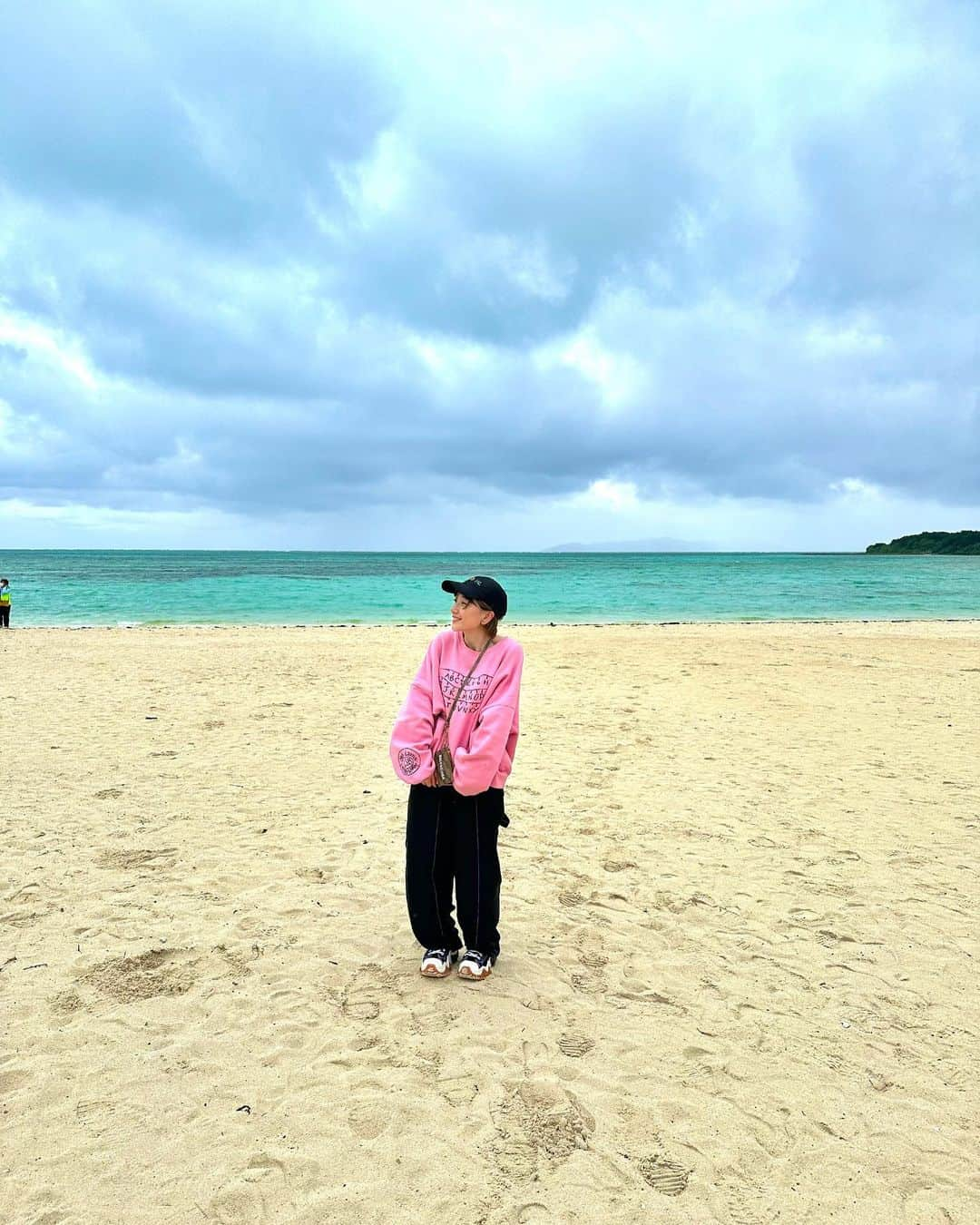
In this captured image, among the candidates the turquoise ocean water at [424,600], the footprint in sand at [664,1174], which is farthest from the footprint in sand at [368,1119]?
the turquoise ocean water at [424,600]

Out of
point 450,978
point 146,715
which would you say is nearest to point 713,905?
point 450,978

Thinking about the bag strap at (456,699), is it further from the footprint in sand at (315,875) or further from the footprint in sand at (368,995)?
the footprint in sand at (315,875)

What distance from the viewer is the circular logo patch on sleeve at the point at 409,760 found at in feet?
11.2

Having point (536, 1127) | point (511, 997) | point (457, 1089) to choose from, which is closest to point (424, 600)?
point (511, 997)

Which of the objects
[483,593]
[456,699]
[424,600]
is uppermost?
[483,593]

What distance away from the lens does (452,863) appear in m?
3.65

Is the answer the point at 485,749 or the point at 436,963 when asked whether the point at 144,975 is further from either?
the point at 485,749

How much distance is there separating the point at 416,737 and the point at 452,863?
0.68m

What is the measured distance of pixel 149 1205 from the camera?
2.45 metres

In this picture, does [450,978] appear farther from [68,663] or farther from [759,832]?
[68,663]

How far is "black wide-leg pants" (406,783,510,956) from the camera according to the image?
138 inches

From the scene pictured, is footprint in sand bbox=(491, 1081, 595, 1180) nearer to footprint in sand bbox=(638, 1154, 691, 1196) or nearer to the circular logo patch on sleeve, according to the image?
footprint in sand bbox=(638, 1154, 691, 1196)

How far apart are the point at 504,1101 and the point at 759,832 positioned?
3484mm

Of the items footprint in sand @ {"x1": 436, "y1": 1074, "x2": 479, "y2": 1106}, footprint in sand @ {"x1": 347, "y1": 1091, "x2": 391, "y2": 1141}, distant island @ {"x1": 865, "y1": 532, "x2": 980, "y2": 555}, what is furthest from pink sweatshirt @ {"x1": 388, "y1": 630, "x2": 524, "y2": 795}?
distant island @ {"x1": 865, "y1": 532, "x2": 980, "y2": 555}
